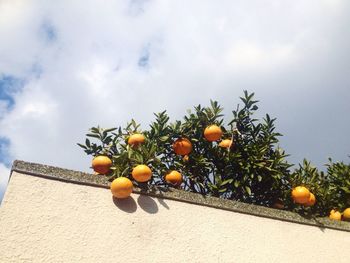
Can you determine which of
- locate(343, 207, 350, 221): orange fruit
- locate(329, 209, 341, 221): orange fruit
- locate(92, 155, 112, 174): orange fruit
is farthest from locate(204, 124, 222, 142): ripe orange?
locate(343, 207, 350, 221): orange fruit

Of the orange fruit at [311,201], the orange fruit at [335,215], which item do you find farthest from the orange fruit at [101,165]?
the orange fruit at [335,215]

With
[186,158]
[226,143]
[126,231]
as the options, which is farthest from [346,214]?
[126,231]

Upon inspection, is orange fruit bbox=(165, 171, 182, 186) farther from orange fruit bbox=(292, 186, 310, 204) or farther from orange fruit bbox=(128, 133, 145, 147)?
orange fruit bbox=(292, 186, 310, 204)

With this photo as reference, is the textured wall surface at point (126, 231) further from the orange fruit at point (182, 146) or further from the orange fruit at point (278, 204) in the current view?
the orange fruit at point (182, 146)

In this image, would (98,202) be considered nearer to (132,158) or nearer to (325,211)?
(132,158)

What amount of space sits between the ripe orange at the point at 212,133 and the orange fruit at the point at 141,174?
1133mm

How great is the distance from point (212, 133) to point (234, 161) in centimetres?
48

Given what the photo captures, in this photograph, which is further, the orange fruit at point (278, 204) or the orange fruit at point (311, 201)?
the orange fruit at point (278, 204)

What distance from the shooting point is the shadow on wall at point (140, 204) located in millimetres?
3170

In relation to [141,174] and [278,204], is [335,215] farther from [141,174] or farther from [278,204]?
[141,174]

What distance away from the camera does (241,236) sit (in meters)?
3.46

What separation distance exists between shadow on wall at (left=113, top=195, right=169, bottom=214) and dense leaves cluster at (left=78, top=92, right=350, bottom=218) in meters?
0.50

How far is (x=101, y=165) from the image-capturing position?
3.54 metres

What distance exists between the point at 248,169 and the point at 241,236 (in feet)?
3.26
